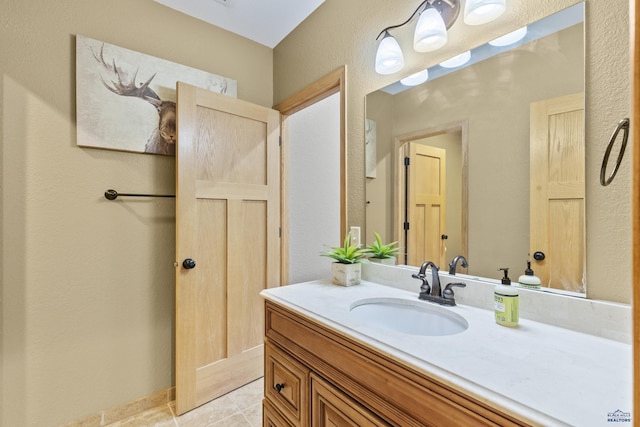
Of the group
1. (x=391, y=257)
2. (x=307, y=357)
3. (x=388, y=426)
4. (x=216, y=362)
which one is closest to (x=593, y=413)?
(x=388, y=426)

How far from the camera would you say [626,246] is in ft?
2.69

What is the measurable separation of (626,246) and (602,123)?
1.20ft

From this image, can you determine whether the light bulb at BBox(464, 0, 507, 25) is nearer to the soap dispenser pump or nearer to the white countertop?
the soap dispenser pump

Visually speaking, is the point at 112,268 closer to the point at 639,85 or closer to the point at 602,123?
the point at 639,85

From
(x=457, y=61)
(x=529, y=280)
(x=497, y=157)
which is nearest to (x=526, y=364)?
(x=529, y=280)

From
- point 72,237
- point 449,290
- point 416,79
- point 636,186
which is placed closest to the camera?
point 636,186

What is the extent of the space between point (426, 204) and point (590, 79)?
701 mm

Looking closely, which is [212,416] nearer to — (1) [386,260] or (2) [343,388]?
(2) [343,388]

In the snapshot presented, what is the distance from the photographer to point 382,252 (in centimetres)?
151

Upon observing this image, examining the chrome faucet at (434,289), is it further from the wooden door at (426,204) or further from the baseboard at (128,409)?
the baseboard at (128,409)

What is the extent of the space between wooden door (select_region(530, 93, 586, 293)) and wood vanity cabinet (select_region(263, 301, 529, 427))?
615mm

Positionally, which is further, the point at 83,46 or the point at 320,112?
the point at 320,112
